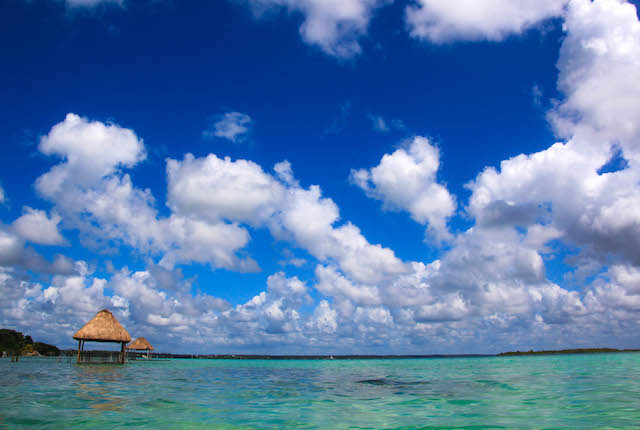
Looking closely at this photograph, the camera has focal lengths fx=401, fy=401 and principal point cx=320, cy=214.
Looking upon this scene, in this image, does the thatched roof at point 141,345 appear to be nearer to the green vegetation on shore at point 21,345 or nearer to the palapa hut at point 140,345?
the palapa hut at point 140,345

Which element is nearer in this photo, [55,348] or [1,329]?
[1,329]

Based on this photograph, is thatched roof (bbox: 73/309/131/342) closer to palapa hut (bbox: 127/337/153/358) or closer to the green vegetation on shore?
palapa hut (bbox: 127/337/153/358)

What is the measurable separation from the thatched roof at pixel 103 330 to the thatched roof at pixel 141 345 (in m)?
27.0

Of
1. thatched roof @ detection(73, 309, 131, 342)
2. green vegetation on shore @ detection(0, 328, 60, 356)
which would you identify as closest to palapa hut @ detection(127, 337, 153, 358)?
green vegetation on shore @ detection(0, 328, 60, 356)

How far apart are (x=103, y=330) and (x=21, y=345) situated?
240 feet

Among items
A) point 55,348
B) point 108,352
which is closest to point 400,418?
point 108,352

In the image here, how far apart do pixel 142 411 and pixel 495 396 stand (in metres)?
12.8

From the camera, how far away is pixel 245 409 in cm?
1336

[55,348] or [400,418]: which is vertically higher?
[400,418]

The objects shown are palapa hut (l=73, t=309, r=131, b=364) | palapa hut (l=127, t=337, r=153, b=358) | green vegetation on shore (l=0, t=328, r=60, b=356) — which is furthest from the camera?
green vegetation on shore (l=0, t=328, r=60, b=356)

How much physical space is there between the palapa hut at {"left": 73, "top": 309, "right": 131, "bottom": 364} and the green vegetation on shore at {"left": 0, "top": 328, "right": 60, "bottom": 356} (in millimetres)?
44406

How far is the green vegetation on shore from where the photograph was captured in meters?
89.1

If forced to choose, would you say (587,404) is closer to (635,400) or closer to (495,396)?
(635,400)

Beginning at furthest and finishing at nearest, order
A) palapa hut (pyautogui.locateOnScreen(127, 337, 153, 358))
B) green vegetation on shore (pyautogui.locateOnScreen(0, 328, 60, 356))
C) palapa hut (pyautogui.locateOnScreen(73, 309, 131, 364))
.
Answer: green vegetation on shore (pyautogui.locateOnScreen(0, 328, 60, 356)) → palapa hut (pyautogui.locateOnScreen(127, 337, 153, 358)) → palapa hut (pyautogui.locateOnScreen(73, 309, 131, 364))
